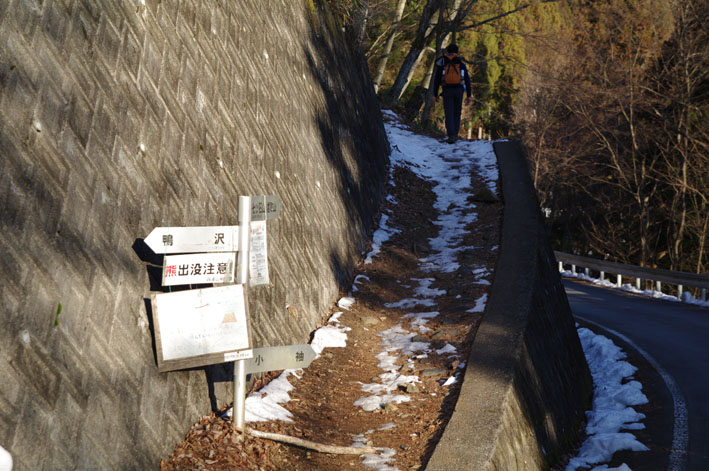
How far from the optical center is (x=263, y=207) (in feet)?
16.8

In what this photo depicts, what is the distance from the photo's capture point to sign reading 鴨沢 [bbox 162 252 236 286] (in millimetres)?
4535

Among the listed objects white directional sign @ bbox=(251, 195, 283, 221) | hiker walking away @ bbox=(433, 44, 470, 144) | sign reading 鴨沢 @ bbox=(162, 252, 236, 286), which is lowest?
sign reading 鴨沢 @ bbox=(162, 252, 236, 286)

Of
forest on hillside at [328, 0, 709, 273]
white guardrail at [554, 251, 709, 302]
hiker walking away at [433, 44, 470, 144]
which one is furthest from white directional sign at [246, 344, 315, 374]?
forest on hillside at [328, 0, 709, 273]

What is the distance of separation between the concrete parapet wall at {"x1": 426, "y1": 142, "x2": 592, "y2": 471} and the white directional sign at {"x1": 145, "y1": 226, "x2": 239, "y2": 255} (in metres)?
2.25

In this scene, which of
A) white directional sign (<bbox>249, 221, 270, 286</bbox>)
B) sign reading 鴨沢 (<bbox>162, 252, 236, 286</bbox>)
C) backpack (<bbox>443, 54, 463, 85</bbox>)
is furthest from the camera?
backpack (<bbox>443, 54, 463, 85</bbox>)

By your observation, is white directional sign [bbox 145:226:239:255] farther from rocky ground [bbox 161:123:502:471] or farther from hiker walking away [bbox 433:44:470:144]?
hiker walking away [bbox 433:44:470:144]

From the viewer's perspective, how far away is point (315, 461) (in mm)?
5082

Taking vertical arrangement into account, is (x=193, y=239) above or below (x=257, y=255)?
above

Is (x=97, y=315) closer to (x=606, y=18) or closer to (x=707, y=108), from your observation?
(x=707, y=108)

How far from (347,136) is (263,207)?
6864mm

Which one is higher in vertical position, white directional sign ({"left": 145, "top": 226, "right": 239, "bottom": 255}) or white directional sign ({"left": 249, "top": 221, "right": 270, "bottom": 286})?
white directional sign ({"left": 145, "top": 226, "right": 239, "bottom": 255})

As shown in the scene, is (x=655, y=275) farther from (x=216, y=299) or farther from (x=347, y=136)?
(x=216, y=299)

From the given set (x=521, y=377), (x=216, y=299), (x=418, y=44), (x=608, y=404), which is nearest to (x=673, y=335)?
(x=608, y=404)

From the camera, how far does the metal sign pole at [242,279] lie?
193 inches
